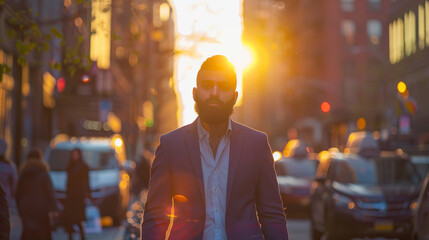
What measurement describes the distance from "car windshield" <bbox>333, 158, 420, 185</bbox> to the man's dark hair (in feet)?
38.0

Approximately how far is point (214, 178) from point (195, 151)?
18 cm

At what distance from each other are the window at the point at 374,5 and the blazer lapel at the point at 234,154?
74380 millimetres

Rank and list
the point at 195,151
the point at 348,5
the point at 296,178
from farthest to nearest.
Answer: the point at 348,5 < the point at 296,178 < the point at 195,151

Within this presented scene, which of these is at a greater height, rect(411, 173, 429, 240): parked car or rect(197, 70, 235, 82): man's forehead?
rect(197, 70, 235, 82): man's forehead

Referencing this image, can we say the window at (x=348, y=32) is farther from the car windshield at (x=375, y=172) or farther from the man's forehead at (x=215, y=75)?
the man's forehead at (x=215, y=75)

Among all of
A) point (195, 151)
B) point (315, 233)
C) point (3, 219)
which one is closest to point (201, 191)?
point (195, 151)

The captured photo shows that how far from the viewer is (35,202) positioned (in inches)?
415

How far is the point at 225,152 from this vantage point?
4328 millimetres

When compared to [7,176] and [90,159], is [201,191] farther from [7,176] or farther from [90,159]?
[90,159]

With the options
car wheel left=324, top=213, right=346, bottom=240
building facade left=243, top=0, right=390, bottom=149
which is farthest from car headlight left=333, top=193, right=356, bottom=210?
building facade left=243, top=0, right=390, bottom=149

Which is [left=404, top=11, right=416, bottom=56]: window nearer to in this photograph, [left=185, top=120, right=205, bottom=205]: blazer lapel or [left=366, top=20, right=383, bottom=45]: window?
[left=366, top=20, right=383, bottom=45]: window

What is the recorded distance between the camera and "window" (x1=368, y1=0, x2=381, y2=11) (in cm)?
7662

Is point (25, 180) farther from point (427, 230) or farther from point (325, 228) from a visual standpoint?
point (325, 228)

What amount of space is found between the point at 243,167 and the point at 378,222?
435 inches
